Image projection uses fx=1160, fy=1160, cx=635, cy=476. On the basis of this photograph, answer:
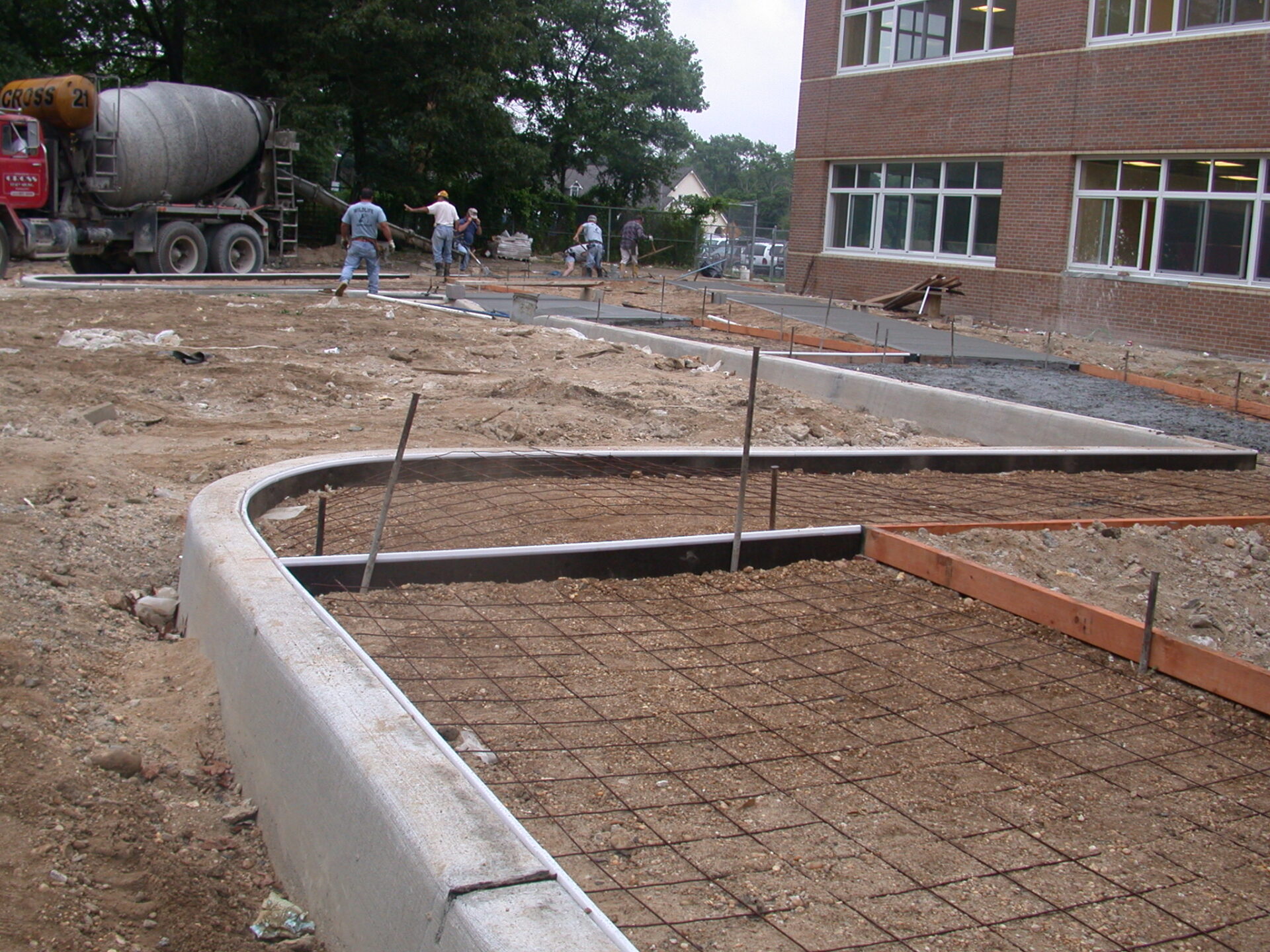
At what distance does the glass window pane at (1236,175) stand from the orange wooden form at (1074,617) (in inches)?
527

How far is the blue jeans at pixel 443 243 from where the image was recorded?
859 inches

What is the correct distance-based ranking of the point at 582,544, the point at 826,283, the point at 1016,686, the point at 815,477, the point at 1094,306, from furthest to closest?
the point at 826,283
the point at 1094,306
the point at 815,477
the point at 582,544
the point at 1016,686

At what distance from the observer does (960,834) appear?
3193 millimetres

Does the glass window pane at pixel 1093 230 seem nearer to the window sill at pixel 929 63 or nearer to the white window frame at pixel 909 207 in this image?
the white window frame at pixel 909 207

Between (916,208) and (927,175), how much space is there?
0.66 meters

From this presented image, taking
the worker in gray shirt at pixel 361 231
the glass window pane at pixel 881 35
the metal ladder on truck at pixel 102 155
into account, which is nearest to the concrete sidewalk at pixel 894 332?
the glass window pane at pixel 881 35

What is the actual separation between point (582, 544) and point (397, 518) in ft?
3.81

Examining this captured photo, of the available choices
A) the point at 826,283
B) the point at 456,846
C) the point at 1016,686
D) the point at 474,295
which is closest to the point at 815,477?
the point at 1016,686

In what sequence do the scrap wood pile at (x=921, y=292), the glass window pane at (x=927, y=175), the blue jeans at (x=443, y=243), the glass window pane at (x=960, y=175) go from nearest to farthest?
the scrap wood pile at (x=921, y=292), the glass window pane at (x=960, y=175), the glass window pane at (x=927, y=175), the blue jeans at (x=443, y=243)

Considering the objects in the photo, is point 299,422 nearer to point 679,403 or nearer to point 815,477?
point 679,403

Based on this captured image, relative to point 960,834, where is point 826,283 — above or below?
above

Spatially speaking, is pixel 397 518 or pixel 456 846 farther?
pixel 397 518

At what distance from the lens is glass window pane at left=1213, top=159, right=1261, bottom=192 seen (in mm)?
16484

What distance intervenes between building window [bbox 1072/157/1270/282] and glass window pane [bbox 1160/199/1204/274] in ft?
0.03
